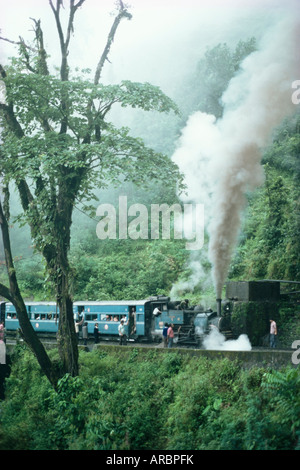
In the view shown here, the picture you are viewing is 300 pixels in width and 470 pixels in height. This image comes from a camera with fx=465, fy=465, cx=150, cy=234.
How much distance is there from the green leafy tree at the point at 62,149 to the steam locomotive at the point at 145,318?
2.99m

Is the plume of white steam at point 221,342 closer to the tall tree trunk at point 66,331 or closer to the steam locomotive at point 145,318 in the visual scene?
the steam locomotive at point 145,318

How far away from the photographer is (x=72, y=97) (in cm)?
1152

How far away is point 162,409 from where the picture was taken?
11109 millimetres

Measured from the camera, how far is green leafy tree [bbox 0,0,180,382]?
36.4 feet

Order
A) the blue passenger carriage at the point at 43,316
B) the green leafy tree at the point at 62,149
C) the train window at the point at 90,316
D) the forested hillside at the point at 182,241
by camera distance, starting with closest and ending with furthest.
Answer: the green leafy tree at the point at 62,149, the train window at the point at 90,316, the blue passenger carriage at the point at 43,316, the forested hillside at the point at 182,241

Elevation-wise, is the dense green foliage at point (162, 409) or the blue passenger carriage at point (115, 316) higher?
the blue passenger carriage at point (115, 316)

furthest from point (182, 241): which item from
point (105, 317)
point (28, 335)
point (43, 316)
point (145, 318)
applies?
point (28, 335)

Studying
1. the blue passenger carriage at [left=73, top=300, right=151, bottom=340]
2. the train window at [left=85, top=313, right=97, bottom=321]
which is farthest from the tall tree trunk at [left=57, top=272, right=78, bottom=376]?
the train window at [left=85, top=313, right=97, bottom=321]

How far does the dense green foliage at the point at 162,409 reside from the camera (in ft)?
29.5

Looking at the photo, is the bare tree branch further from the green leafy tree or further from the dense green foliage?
the dense green foliage

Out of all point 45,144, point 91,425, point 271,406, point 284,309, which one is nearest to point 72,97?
point 45,144

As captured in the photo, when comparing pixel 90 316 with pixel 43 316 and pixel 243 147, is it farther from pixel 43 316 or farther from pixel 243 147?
pixel 243 147

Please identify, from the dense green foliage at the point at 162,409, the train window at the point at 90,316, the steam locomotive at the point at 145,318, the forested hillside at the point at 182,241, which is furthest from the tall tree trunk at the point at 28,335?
the train window at the point at 90,316
